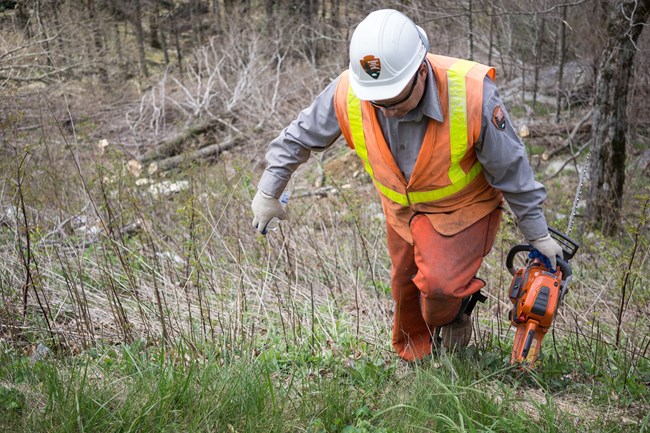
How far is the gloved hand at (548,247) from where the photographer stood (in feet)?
8.93

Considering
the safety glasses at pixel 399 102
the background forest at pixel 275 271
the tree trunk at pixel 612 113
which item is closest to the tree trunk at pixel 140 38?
the background forest at pixel 275 271

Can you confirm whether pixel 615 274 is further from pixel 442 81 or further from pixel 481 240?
pixel 442 81

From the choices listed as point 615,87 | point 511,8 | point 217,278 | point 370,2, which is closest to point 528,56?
point 511,8

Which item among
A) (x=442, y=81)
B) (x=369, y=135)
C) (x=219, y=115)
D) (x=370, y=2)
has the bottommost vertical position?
(x=219, y=115)

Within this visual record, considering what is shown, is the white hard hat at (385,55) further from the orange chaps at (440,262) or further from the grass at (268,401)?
the grass at (268,401)

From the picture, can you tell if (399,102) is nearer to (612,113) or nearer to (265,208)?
(265,208)

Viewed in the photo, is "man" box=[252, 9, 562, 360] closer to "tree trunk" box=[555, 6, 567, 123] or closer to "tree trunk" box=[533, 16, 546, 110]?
"tree trunk" box=[555, 6, 567, 123]

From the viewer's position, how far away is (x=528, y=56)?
1119 cm

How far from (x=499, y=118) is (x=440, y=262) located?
681 millimetres

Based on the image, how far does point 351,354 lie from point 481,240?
0.88 m

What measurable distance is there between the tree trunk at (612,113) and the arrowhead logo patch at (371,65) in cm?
383

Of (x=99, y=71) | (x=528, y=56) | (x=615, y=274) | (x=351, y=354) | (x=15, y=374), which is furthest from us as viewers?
(x=99, y=71)

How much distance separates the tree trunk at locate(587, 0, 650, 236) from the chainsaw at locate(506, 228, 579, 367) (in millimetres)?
3057

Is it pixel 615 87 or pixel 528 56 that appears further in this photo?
pixel 528 56
